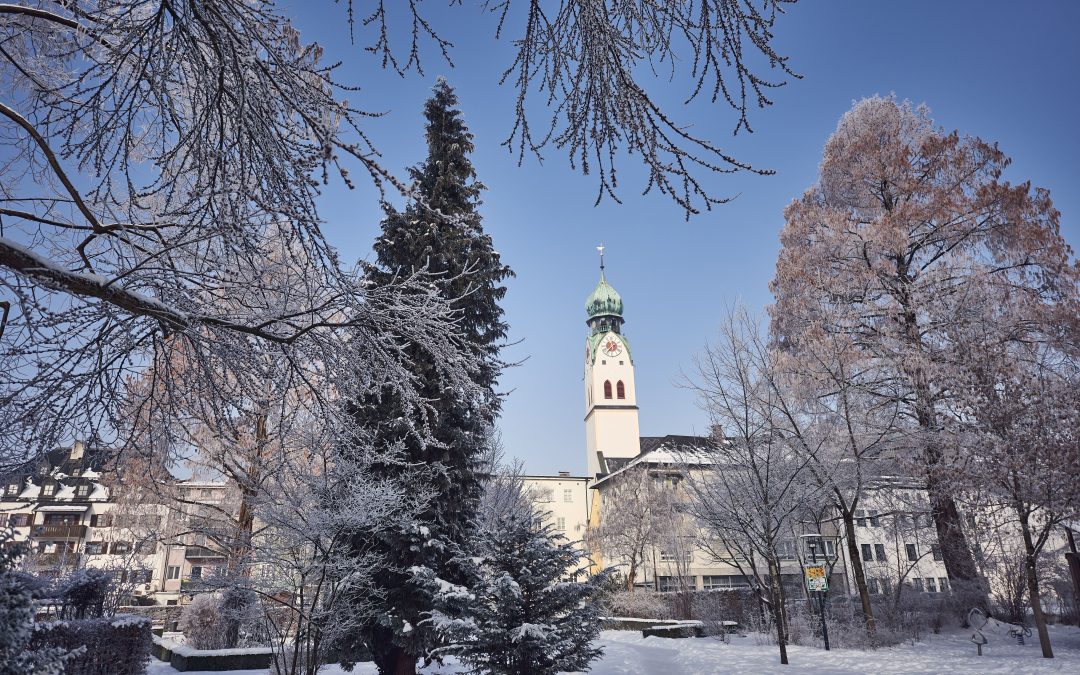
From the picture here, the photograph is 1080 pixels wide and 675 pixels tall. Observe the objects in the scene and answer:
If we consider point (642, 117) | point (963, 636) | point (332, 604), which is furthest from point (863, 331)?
point (642, 117)

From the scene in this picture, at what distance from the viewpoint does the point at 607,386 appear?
6228 centimetres

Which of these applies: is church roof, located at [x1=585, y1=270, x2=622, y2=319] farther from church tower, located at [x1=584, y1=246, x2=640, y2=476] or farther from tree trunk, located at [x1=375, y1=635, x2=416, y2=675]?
tree trunk, located at [x1=375, y1=635, x2=416, y2=675]

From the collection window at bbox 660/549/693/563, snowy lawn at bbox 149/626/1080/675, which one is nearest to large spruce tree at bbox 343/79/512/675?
snowy lawn at bbox 149/626/1080/675

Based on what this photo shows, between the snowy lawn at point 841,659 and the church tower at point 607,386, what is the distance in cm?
4029

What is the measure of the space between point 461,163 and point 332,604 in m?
9.78

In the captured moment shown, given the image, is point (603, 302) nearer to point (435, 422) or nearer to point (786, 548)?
point (786, 548)

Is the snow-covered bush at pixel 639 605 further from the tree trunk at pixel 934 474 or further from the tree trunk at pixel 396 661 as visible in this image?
the tree trunk at pixel 396 661

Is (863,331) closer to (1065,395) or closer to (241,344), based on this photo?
(1065,395)

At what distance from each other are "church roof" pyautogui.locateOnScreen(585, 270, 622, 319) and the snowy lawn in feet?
170

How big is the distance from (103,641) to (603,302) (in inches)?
2298

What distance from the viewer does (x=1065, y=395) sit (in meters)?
11.8

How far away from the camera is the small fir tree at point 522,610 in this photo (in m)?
8.27

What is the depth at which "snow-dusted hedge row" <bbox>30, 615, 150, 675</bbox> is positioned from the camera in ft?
33.3

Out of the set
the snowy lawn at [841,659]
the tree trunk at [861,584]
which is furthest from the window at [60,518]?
the tree trunk at [861,584]
